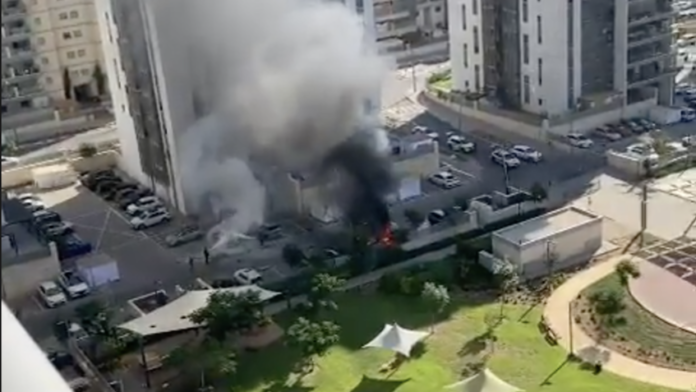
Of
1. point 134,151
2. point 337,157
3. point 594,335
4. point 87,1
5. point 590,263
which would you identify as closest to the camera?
point 594,335

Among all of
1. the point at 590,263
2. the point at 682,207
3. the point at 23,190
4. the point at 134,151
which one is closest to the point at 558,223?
the point at 590,263

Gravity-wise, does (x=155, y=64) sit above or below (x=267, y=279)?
above

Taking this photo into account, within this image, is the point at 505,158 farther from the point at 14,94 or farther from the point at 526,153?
the point at 14,94

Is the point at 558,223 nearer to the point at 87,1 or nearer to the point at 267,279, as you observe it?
the point at 267,279

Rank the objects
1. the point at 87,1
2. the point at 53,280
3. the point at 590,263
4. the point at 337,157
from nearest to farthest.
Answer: the point at 590,263 < the point at 53,280 < the point at 337,157 < the point at 87,1

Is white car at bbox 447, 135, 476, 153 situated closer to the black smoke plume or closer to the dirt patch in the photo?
the black smoke plume

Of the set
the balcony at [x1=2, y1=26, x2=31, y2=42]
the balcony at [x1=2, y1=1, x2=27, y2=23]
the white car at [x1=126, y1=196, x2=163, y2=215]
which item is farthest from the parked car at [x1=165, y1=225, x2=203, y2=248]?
the balcony at [x1=2, y1=1, x2=27, y2=23]
